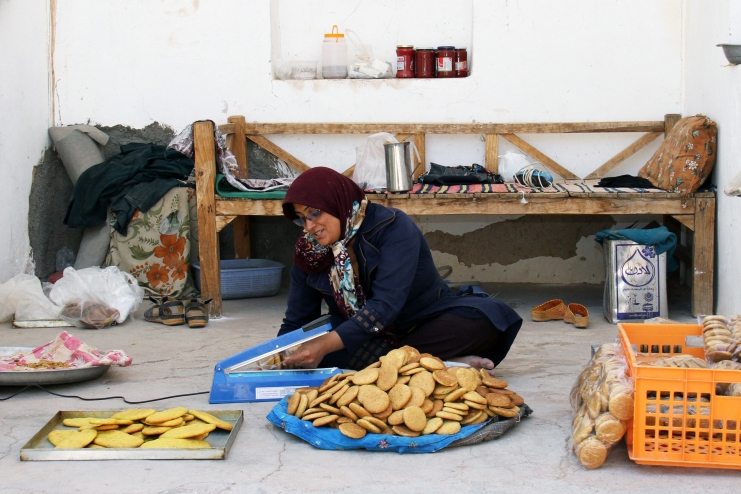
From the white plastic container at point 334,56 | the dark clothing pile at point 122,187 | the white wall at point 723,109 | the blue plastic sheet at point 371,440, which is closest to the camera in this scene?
the blue plastic sheet at point 371,440

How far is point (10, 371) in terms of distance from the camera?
3051 millimetres

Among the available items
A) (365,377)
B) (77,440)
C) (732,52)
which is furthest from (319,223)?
(732,52)

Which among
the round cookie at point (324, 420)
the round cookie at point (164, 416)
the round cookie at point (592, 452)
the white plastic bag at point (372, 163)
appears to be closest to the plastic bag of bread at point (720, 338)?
the round cookie at point (592, 452)

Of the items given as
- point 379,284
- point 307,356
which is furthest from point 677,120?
point 307,356

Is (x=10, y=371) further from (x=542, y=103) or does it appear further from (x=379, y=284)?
(x=542, y=103)

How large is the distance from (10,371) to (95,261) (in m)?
2.42

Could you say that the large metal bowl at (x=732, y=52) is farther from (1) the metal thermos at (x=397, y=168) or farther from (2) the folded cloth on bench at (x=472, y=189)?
(1) the metal thermos at (x=397, y=168)

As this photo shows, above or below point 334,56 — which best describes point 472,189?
below

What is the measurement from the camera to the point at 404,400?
2.47 meters

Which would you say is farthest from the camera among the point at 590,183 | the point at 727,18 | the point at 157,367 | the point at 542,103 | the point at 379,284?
the point at 542,103

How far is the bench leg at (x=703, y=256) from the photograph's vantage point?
4.51m

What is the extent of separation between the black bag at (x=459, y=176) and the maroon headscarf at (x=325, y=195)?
2067mm

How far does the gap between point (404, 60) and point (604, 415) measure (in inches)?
153

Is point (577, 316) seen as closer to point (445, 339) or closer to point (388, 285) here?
point (445, 339)
